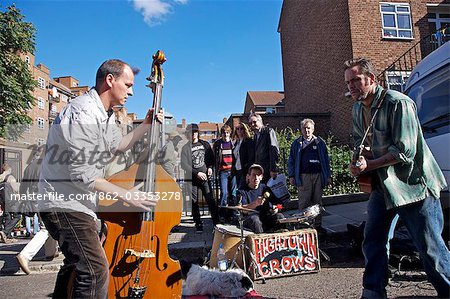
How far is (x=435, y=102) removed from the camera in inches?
188

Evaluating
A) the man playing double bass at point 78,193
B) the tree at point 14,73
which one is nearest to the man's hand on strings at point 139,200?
the man playing double bass at point 78,193

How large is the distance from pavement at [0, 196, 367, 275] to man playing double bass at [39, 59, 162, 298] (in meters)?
3.14

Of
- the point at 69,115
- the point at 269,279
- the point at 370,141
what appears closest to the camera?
the point at 69,115

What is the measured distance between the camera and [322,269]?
4.62 metres

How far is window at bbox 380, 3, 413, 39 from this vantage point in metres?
16.5

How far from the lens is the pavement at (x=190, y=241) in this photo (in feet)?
17.4

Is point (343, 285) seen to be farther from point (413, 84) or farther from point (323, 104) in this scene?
point (323, 104)

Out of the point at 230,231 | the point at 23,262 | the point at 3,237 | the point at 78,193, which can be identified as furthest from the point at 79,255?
the point at 3,237

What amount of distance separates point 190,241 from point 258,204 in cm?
158

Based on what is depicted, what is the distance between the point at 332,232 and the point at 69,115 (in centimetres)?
485

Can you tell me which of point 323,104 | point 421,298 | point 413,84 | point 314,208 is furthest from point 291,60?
point 421,298

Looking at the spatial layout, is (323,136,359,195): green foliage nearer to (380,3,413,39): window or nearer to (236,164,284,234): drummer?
(236,164,284,234): drummer

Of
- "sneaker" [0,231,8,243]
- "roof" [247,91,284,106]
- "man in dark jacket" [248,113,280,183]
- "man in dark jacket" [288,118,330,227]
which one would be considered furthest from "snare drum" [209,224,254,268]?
"roof" [247,91,284,106]

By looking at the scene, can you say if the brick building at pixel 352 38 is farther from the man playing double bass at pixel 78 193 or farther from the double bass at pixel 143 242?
the man playing double bass at pixel 78 193
